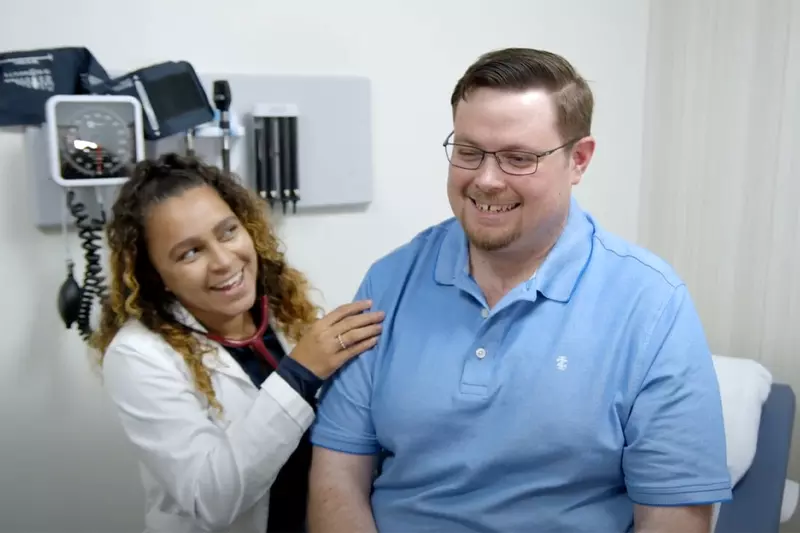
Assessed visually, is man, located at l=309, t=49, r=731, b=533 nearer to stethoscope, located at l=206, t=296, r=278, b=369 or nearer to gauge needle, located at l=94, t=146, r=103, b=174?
stethoscope, located at l=206, t=296, r=278, b=369

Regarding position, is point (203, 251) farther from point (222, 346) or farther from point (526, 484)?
point (526, 484)

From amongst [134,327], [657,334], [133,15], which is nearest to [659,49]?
[657,334]

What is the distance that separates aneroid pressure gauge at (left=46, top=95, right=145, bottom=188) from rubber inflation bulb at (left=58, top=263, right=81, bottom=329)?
0.74ft

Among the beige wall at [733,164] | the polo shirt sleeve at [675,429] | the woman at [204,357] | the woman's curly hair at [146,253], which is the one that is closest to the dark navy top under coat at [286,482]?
the woman at [204,357]

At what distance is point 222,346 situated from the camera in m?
1.45

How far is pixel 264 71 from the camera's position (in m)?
1.76

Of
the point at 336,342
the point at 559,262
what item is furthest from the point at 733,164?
the point at 336,342

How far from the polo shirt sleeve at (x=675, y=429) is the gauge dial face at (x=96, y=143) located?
1132 millimetres

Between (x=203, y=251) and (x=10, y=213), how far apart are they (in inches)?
20.5

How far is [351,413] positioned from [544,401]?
1.20ft

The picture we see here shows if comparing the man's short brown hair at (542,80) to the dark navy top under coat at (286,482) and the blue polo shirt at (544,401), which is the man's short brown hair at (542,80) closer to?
the blue polo shirt at (544,401)

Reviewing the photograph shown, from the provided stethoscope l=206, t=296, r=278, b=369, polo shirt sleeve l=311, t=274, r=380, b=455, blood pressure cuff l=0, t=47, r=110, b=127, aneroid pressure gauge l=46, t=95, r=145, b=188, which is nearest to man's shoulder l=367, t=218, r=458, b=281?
polo shirt sleeve l=311, t=274, r=380, b=455

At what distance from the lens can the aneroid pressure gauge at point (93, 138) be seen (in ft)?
4.83

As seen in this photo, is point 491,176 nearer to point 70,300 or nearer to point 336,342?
point 336,342
